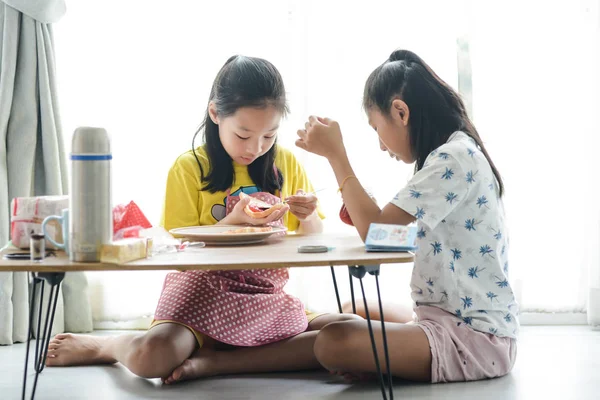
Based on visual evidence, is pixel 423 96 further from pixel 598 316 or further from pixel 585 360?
pixel 598 316

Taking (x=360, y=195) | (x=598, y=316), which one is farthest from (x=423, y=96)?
(x=598, y=316)

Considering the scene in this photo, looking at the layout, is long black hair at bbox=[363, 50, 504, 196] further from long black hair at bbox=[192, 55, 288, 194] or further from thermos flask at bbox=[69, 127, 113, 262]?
thermos flask at bbox=[69, 127, 113, 262]

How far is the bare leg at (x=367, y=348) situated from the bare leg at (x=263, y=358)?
180mm

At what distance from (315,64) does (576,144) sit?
3.21ft

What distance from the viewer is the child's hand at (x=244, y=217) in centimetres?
173

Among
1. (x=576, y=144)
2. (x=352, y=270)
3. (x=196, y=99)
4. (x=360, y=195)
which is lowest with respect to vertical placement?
(x=352, y=270)

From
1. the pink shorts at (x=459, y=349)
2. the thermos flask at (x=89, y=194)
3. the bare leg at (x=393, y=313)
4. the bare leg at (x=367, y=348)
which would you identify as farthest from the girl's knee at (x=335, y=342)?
the thermos flask at (x=89, y=194)

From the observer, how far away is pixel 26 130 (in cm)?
243

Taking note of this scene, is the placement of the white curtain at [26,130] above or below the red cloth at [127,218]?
above

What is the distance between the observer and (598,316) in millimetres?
2523

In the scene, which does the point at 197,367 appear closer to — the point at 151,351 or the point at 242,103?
the point at 151,351

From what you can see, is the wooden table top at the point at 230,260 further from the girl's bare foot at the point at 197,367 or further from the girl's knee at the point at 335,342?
the girl's bare foot at the point at 197,367

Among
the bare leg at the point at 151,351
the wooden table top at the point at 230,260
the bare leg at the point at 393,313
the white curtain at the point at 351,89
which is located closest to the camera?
the wooden table top at the point at 230,260

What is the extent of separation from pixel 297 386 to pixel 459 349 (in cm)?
40
